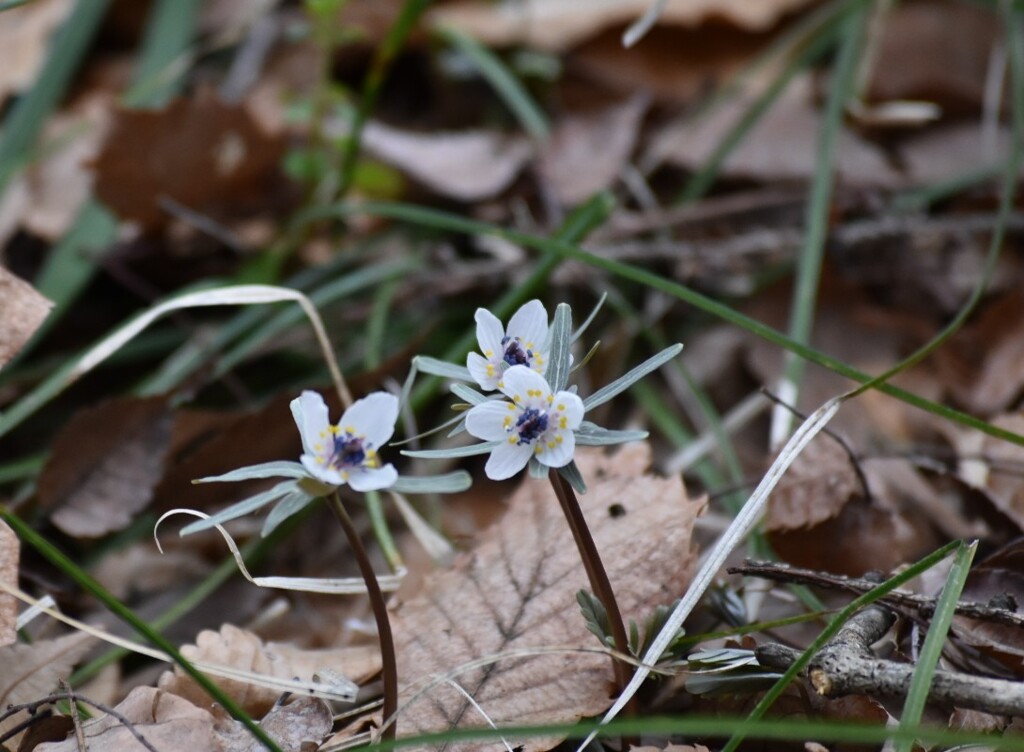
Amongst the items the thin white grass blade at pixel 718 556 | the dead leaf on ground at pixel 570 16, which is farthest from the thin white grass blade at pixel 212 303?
the dead leaf on ground at pixel 570 16

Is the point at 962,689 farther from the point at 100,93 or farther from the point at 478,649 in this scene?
the point at 100,93

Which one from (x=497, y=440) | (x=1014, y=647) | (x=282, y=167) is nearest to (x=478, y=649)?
(x=497, y=440)

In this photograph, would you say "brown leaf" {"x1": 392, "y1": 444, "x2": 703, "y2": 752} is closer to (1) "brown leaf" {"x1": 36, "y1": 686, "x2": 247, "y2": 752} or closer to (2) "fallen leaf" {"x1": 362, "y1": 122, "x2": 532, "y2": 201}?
(1) "brown leaf" {"x1": 36, "y1": 686, "x2": 247, "y2": 752}

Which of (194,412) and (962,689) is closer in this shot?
(962,689)

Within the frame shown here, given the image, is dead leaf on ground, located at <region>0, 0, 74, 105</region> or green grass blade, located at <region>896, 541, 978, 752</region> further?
dead leaf on ground, located at <region>0, 0, 74, 105</region>

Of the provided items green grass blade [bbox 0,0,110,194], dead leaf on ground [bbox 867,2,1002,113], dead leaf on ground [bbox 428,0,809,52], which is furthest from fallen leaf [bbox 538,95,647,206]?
green grass blade [bbox 0,0,110,194]
